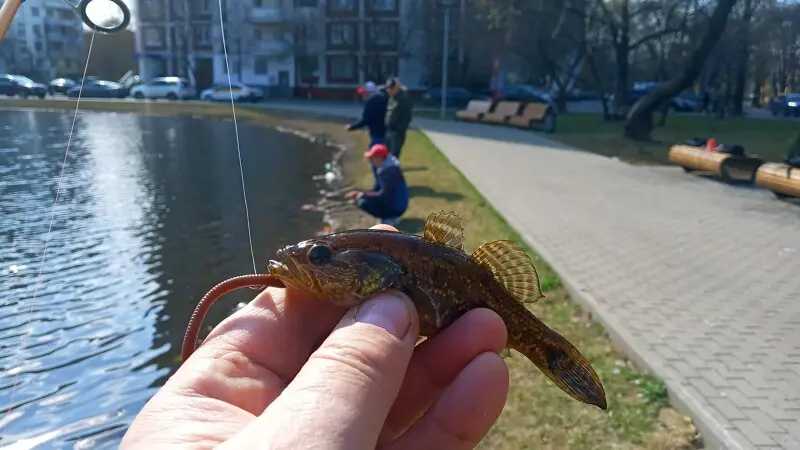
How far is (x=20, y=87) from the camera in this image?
531 inches

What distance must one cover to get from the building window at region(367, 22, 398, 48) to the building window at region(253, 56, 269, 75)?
33.3 ft

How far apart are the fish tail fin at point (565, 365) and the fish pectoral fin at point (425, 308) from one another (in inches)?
13.8

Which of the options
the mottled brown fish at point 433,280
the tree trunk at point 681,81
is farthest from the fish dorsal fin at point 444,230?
the tree trunk at point 681,81

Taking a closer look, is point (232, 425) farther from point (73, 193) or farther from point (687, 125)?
point (687, 125)

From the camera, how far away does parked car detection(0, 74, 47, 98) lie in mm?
10750

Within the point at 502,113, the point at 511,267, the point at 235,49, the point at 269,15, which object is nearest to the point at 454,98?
the point at 269,15

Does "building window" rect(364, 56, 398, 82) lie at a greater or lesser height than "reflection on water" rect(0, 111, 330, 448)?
greater

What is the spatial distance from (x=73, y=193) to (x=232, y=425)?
14008mm

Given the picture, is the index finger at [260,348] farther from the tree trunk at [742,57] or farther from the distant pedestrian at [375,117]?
the tree trunk at [742,57]

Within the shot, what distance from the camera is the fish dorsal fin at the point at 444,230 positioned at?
7.42 feet

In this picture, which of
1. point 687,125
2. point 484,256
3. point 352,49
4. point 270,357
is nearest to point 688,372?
point 484,256

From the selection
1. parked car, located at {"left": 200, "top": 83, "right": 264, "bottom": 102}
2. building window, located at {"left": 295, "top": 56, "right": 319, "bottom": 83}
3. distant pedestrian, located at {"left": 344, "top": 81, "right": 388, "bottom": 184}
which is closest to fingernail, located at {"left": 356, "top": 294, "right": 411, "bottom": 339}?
distant pedestrian, located at {"left": 344, "top": 81, "right": 388, "bottom": 184}

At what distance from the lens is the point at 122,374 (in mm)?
5773

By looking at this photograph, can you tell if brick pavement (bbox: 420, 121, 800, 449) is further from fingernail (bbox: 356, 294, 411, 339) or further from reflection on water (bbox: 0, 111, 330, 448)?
reflection on water (bbox: 0, 111, 330, 448)
